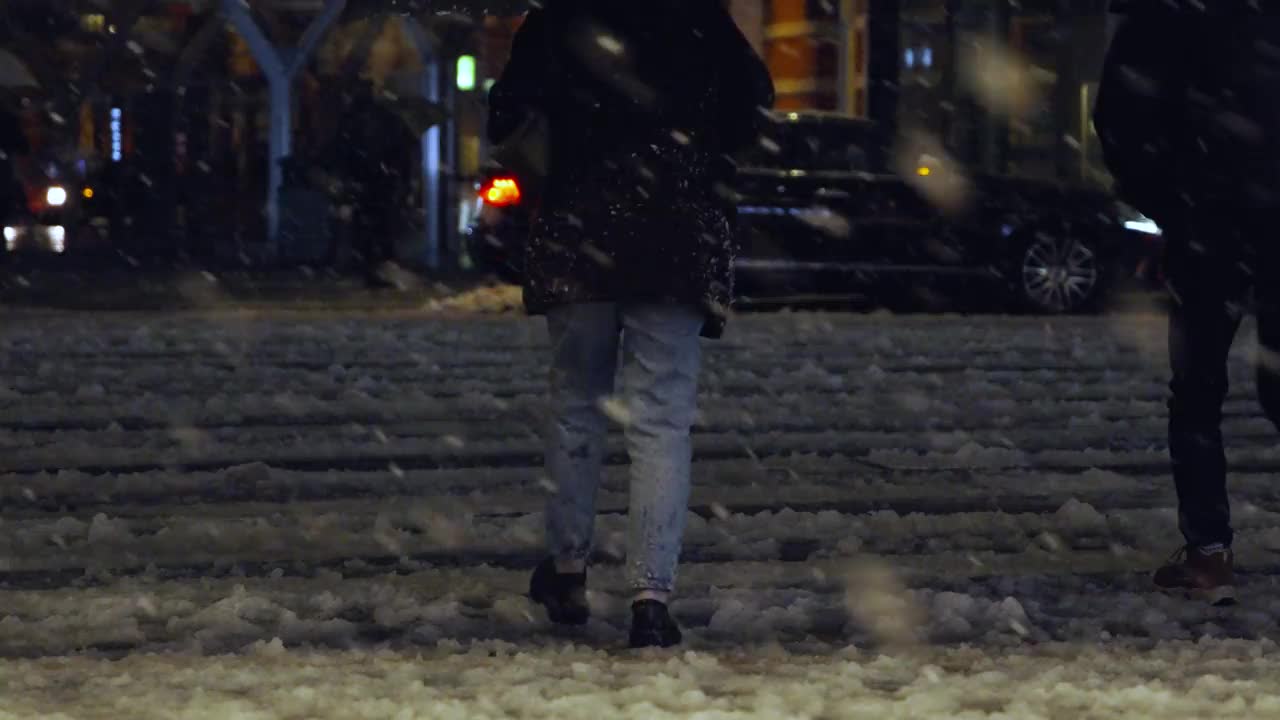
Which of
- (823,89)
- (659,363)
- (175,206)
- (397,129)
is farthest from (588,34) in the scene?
(175,206)

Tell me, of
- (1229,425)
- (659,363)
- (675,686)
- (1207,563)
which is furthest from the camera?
(1229,425)

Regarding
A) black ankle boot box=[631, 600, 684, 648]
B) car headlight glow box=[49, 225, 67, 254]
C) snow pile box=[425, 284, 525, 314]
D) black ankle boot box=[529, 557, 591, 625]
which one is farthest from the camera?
car headlight glow box=[49, 225, 67, 254]

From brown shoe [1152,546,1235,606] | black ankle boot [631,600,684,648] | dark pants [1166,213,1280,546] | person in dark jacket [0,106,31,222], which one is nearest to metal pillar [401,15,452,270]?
person in dark jacket [0,106,31,222]

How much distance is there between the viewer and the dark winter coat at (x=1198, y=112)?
240 inches

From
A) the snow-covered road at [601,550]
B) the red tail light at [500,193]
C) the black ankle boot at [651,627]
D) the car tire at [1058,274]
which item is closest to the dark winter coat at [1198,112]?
the snow-covered road at [601,550]

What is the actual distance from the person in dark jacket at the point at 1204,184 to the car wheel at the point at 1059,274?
1179 centimetres

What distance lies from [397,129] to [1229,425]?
12.7 meters

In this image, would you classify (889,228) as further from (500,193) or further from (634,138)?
(634,138)

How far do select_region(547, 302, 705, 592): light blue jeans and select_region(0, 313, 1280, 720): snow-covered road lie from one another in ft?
0.82

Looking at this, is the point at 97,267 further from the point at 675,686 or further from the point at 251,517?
the point at 675,686

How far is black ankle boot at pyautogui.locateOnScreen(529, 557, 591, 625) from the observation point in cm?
571

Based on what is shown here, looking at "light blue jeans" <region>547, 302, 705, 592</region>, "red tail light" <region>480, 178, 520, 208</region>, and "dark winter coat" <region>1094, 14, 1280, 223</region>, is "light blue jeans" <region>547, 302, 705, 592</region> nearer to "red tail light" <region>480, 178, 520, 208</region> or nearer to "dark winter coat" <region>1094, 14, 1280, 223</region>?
"dark winter coat" <region>1094, 14, 1280, 223</region>

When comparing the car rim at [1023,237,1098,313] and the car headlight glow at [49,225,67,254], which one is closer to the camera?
the car rim at [1023,237,1098,313]

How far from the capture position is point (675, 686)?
4848 mm
